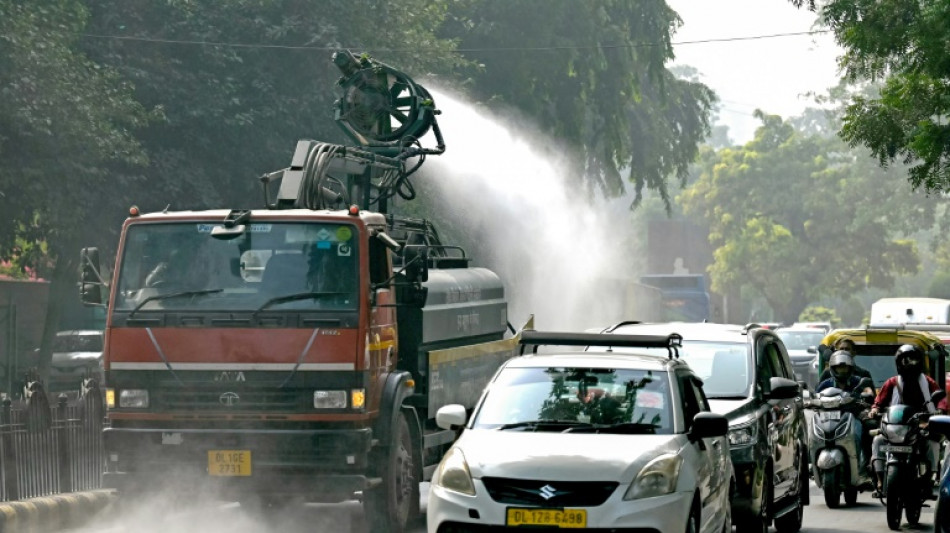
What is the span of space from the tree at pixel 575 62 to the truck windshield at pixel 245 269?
90.2 feet

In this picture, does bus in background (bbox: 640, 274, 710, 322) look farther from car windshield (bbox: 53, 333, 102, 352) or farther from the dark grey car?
the dark grey car

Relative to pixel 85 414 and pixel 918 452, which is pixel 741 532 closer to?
pixel 918 452

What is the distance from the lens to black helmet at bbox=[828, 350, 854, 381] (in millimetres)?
16812

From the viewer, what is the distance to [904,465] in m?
14.4

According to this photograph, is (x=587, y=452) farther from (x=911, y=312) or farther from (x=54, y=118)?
(x=911, y=312)

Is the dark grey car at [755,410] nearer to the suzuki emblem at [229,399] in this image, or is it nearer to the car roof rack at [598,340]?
the car roof rack at [598,340]

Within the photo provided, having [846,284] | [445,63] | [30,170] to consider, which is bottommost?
[846,284]

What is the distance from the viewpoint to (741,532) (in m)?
12.7

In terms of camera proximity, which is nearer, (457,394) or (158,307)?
(158,307)

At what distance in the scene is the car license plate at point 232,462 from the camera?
12789 millimetres

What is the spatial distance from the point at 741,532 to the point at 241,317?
4.15 meters

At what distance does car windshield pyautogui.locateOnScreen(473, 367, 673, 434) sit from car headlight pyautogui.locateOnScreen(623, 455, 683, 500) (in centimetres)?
58

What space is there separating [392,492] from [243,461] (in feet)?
4.10

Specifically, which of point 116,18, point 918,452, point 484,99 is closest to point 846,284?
point 484,99
